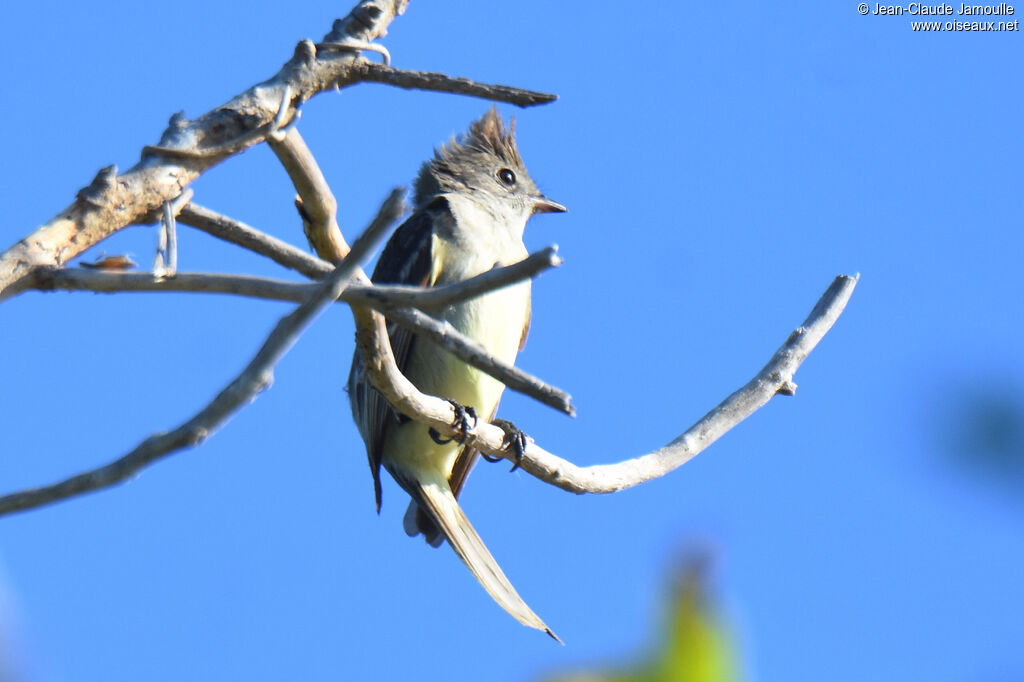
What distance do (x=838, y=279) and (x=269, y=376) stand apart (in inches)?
140

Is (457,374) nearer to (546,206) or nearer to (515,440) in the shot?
(515,440)

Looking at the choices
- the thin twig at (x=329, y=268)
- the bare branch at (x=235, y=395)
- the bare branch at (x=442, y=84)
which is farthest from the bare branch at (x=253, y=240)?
the bare branch at (x=442, y=84)

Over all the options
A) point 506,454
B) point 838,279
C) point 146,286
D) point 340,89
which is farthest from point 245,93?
point 838,279

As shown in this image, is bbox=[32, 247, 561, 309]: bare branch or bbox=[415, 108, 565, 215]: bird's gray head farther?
bbox=[415, 108, 565, 215]: bird's gray head

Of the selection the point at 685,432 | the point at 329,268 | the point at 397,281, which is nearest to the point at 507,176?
the point at 397,281

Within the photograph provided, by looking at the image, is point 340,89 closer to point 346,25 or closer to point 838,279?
point 346,25

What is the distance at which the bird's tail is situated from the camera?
5373mm

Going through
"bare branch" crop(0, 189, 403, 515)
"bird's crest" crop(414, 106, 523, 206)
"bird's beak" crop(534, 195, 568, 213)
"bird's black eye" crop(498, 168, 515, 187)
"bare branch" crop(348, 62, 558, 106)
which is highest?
"bird's crest" crop(414, 106, 523, 206)

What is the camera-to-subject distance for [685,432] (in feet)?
16.4

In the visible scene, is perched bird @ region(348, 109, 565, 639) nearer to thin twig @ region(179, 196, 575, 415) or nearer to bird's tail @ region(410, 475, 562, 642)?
bird's tail @ region(410, 475, 562, 642)

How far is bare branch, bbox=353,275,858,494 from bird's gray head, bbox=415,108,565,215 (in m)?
2.83

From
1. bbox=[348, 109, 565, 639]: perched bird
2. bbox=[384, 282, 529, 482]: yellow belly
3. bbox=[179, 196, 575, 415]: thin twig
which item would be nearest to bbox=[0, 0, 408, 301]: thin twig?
bbox=[179, 196, 575, 415]: thin twig

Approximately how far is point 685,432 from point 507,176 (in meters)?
3.40

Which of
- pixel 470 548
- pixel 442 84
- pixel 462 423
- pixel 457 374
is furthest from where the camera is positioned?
pixel 457 374
